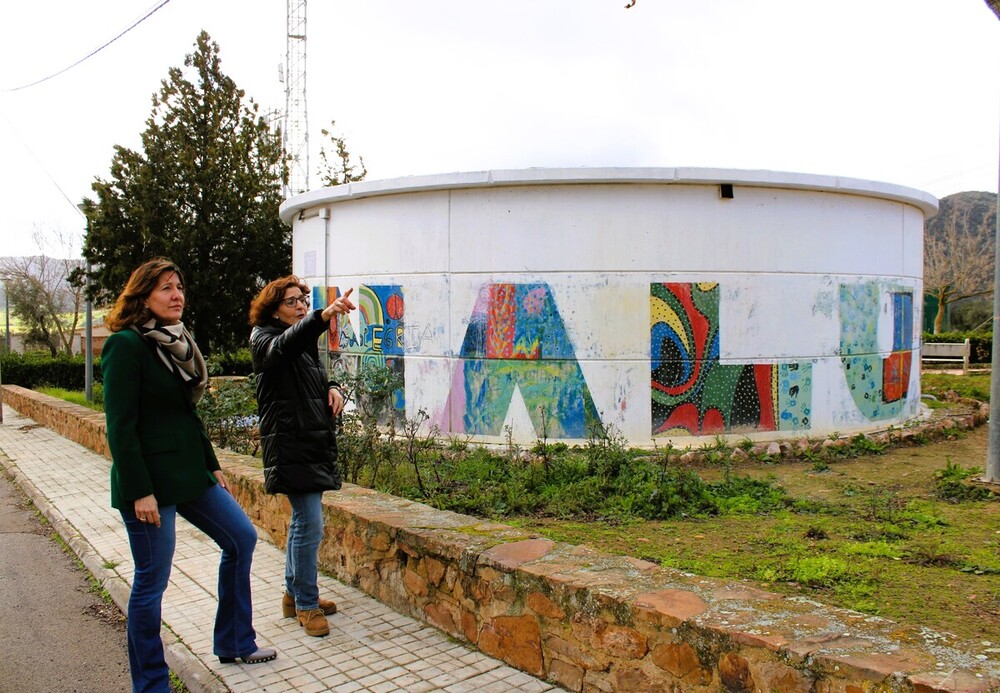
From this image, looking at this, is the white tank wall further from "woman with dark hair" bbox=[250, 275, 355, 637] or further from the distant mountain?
the distant mountain

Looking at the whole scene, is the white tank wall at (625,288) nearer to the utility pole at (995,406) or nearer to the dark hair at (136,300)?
Result: the utility pole at (995,406)

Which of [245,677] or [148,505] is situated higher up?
[148,505]

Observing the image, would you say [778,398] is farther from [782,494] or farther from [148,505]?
[148,505]

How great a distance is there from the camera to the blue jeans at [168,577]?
146 inches

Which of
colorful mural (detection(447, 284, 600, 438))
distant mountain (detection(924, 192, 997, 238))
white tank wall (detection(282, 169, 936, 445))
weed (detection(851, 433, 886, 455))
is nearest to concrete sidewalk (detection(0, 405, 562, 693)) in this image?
colorful mural (detection(447, 284, 600, 438))

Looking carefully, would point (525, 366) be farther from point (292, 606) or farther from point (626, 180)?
point (292, 606)

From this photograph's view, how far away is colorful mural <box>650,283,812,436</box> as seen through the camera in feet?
34.0

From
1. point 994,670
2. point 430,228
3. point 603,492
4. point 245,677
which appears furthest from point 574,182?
point 994,670

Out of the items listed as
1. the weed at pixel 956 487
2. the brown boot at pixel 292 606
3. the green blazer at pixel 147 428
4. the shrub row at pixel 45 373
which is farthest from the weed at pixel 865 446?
the shrub row at pixel 45 373

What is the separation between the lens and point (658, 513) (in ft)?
23.1

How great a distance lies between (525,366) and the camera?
10.4 m

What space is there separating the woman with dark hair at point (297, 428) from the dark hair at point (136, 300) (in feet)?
2.14

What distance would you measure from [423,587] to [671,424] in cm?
625

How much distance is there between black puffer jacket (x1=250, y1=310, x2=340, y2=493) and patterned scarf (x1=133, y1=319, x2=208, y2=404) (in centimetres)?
47
